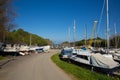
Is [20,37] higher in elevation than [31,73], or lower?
higher

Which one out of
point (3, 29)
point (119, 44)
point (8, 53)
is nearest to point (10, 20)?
point (3, 29)

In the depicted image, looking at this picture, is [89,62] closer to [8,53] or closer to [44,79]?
[44,79]

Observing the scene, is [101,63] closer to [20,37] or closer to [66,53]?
[66,53]

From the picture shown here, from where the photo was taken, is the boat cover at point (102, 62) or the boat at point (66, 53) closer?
the boat cover at point (102, 62)

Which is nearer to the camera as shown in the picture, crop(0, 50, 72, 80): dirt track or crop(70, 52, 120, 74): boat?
crop(0, 50, 72, 80): dirt track

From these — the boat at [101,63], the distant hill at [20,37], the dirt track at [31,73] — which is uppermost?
the distant hill at [20,37]

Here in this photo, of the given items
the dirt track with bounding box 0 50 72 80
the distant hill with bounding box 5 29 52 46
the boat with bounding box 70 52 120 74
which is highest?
the distant hill with bounding box 5 29 52 46

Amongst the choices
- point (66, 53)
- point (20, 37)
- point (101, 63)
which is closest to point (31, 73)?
point (101, 63)

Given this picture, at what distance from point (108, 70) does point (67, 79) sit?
7.05m

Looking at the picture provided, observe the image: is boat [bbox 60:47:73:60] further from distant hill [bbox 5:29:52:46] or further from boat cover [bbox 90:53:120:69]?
distant hill [bbox 5:29:52:46]

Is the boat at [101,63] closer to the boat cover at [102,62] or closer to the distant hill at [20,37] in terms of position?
the boat cover at [102,62]

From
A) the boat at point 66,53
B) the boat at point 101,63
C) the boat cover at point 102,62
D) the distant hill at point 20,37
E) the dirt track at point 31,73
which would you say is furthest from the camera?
the distant hill at point 20,37

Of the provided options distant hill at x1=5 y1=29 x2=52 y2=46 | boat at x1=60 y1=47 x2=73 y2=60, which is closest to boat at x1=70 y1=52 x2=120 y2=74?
boat at x1=60 y1=47 x2=73 y2=60

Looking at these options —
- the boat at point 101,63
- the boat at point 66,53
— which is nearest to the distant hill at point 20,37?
the boat at point 66,53
